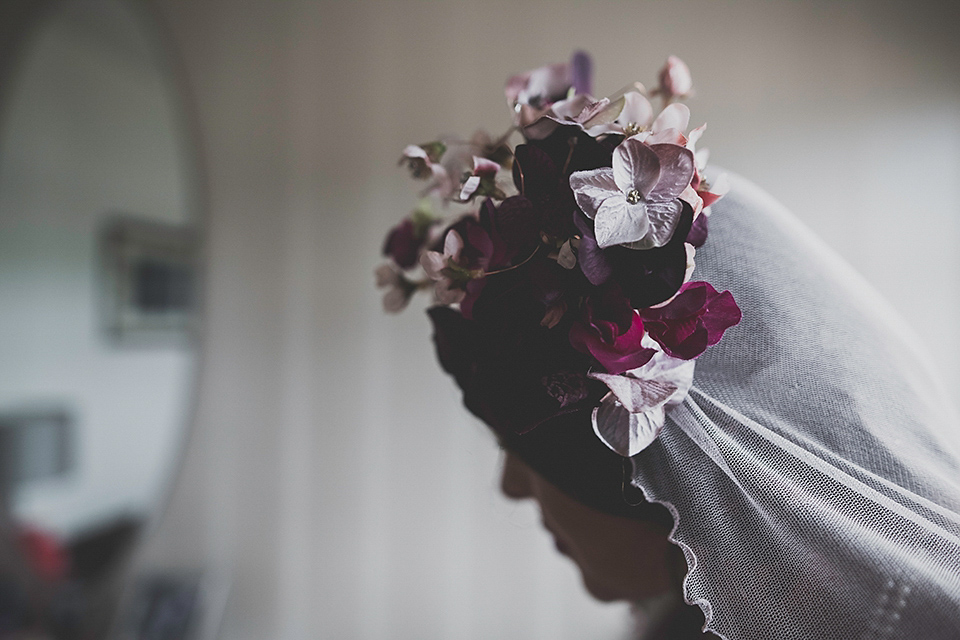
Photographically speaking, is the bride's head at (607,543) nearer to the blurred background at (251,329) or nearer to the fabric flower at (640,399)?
the fabric flower at (640,399)

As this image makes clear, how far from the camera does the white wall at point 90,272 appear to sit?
4.72 ft

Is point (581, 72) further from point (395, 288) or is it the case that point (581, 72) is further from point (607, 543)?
point (607, 543)

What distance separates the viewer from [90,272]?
145 centimetres

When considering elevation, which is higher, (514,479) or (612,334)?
(612,334)

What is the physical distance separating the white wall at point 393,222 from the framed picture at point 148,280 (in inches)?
2.6

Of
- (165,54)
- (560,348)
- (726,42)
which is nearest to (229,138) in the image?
(165,54)

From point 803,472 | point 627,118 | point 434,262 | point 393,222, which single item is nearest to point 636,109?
point 627,118

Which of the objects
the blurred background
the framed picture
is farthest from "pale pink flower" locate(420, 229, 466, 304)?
the framed picture

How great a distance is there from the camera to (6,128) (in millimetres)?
1616

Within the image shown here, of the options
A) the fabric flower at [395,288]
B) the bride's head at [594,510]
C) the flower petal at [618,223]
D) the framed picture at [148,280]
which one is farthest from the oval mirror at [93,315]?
the flower petal at [618,223]

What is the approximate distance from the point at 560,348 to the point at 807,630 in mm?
269

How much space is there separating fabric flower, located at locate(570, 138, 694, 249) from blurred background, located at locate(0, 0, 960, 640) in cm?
86

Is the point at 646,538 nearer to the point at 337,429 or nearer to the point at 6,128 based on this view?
the point at 337,429

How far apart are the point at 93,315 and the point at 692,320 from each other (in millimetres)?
1513
